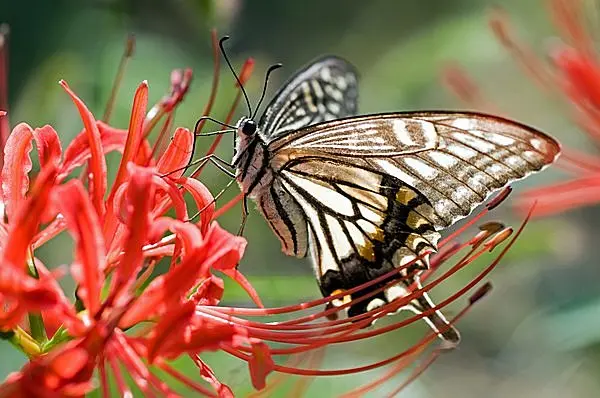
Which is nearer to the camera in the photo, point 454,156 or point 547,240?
point 454,156

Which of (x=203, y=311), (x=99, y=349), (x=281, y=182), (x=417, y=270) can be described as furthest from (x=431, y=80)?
(x=99, y=349)

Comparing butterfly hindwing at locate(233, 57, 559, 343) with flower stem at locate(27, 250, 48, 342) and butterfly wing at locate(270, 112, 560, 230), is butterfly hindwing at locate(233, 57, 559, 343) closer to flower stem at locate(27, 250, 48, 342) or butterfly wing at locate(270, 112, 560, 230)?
butterfly wing at locate(270, 112, 560, 230)

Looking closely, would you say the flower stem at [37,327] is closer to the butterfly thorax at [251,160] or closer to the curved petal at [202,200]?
the curved petal at [202,200]

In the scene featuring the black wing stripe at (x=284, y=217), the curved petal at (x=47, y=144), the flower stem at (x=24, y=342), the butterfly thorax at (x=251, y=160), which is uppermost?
the curved petal at (x=47, y=144)

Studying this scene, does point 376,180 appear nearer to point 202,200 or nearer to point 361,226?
point 361,226

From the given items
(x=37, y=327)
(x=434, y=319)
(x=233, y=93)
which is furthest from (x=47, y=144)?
(x=233, y=93)

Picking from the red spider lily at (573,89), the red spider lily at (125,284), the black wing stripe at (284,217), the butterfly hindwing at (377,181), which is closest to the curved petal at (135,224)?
the red spider lily at (125,284)

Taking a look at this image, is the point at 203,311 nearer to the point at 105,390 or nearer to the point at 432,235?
the point at 105,390
